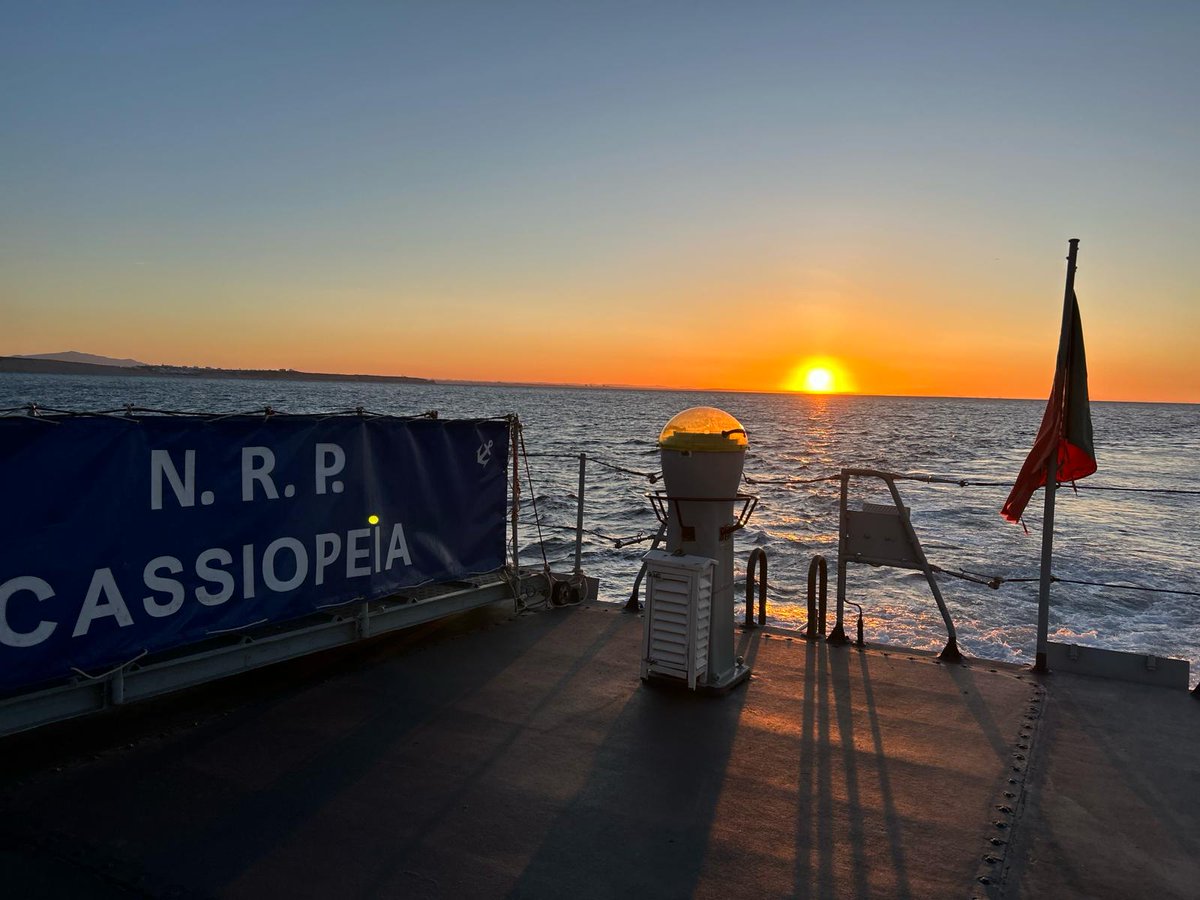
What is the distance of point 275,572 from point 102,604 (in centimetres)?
115

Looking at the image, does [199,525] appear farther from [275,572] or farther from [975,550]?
[975,550]

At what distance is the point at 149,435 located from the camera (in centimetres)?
487

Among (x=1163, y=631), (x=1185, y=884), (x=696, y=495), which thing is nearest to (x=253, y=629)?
(x=696, y=495)

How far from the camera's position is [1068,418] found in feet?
21.7

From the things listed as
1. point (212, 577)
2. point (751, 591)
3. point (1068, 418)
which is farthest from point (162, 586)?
point (1068, 418)

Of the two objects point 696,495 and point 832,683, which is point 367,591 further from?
point 832,683

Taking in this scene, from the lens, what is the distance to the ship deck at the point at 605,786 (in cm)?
358

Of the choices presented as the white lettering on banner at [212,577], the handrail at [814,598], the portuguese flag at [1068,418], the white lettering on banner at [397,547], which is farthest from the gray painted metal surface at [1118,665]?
the white lettering on banner at [212,577]

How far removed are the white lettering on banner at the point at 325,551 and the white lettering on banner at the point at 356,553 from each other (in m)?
0.11

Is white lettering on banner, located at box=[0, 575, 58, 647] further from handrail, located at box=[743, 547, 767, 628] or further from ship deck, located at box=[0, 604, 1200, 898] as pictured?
handrail, located at box=[743, 547, 767, 628]

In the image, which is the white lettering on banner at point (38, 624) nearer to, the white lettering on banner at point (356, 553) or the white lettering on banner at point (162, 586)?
the white lettering on banner at point (162, 586)

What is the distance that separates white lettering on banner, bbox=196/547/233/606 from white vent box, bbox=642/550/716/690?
114 inches

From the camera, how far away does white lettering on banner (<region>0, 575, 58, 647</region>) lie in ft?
13.9

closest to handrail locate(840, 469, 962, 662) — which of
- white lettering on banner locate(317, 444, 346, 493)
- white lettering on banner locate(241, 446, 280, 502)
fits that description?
white lettering on banner locate(317, 444, 346, 493)
